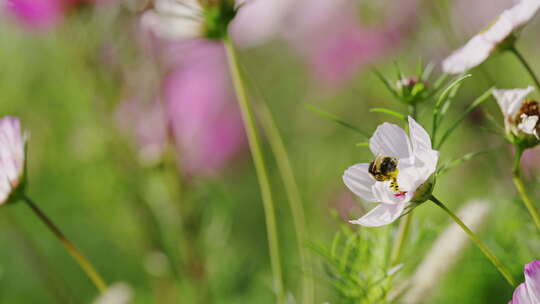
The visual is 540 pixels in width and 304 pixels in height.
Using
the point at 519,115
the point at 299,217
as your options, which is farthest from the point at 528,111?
the point at 299,217

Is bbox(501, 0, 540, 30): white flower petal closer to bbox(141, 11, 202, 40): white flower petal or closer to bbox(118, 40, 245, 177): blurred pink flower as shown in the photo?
bbox(141, 11, 202, 40): white flower petal

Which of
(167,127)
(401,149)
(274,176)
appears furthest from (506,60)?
(401,149)

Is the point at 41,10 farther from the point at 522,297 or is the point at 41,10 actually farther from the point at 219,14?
the point at 522,297

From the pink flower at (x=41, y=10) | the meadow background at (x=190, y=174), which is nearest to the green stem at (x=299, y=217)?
the meadow background at (x=190, y=174)

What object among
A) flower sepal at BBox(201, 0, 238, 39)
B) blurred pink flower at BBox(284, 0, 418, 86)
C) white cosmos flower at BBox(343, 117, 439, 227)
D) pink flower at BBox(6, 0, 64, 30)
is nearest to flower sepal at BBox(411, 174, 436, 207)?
white cosmos flower at BBox(343, 117, 439, 227)

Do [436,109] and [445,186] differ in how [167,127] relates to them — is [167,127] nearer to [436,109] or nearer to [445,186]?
[436,109]

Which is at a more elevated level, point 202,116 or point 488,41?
point 488,41

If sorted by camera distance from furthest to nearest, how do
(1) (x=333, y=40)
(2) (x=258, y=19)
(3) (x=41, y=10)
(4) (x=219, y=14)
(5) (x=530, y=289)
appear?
(1) (x=333, y=40) → (2) (x=258, y=19) → (3) (x=41, y=10) → (4) (x=219, y=14) → (5) (x=530, y=289)

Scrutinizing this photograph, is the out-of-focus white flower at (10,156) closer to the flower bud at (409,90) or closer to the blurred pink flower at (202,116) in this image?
the flower bud at (409,90)
